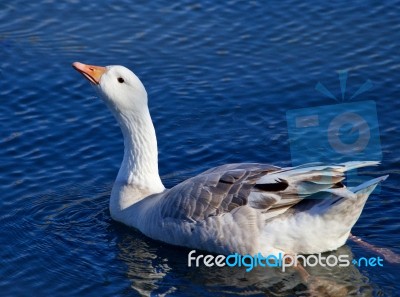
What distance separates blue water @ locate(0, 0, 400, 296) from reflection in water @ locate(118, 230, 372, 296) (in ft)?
0.07

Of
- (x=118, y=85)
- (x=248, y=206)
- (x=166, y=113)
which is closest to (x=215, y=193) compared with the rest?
(x=248, y=206)

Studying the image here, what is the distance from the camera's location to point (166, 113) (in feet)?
46.9

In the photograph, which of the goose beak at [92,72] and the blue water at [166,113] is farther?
the goose beak at [92,72]

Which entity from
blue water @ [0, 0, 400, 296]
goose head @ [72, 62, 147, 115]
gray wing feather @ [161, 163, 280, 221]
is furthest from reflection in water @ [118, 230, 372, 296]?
goose head @ [72, 62, 147, 115]

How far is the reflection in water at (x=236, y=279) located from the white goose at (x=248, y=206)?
0.25 meters

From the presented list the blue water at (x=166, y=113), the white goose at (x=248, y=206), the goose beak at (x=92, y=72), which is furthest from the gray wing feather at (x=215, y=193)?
the goose beak at (x=92, y=72)

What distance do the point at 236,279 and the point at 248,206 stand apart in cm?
81

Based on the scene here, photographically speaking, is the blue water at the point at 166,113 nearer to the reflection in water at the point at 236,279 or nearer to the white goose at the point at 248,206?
the reflection in water at the point at 236,279

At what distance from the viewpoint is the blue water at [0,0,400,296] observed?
10.9 metres

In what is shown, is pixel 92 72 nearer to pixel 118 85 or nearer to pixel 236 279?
pixel 118 85

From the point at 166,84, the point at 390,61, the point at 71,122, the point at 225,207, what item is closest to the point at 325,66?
the point at 390,61

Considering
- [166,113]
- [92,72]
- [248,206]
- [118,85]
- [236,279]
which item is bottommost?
[236,279]

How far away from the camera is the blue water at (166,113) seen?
10.9 meters

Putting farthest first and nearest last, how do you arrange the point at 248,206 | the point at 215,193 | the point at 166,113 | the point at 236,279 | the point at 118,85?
the point at 166,113 < the point at 118,85 < the point at 215,193 < the point at 248,206 < the point at 236,279
